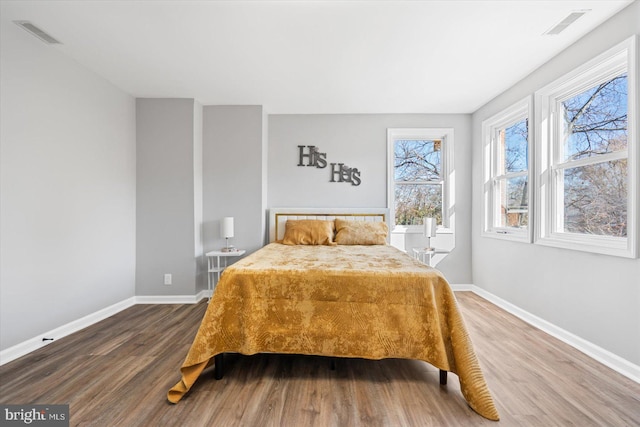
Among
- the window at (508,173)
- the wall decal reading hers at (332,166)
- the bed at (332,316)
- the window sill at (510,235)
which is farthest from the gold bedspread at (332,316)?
the wall decal reading hers at (332,166)

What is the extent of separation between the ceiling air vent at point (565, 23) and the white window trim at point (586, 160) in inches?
13.7

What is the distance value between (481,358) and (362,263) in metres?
1.17

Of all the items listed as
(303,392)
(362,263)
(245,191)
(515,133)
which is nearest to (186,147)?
(245,191)

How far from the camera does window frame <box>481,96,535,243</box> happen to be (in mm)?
2963

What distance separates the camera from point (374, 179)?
4160 millimetres

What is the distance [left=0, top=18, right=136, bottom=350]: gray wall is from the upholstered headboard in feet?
5.86

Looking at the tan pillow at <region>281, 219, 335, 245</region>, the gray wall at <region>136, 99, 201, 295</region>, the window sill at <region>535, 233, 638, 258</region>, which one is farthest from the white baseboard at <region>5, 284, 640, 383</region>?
the tan pillow at <region>281, 219, 335, 245</region>

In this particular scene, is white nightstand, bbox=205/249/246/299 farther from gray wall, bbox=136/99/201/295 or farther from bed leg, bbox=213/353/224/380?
bed leg, bbox=213/353/224/380

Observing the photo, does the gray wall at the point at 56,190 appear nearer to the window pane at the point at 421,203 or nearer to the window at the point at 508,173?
the window pane at the point at 421,203

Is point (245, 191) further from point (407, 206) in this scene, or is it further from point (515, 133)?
point (515, 133)

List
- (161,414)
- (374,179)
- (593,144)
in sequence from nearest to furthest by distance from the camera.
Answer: (161,414)
(593,144)
(374,179)

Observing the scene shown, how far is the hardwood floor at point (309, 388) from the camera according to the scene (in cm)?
155

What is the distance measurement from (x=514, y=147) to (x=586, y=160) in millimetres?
1097

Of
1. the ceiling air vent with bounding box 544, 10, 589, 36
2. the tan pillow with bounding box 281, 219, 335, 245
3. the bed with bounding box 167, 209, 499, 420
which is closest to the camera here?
the bed with bounding box 167, 209, 499, 420
